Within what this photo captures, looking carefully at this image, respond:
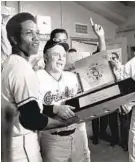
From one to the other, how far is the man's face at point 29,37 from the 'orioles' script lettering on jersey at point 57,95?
101mm

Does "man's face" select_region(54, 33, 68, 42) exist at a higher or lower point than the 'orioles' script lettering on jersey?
higher

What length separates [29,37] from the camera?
44 cm

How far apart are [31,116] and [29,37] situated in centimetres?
15

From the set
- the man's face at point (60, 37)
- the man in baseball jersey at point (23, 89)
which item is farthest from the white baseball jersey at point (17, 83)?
the man's face at point (60, 37)

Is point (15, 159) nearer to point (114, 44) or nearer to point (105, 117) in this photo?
point (105, 117)

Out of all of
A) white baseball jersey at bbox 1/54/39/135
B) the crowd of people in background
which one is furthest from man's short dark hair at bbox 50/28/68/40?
white baseball jersey at bbox 1/54/39/135

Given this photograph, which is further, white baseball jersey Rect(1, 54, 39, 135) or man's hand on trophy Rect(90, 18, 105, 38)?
man's hand on trophy Rect(90, 18, 105, 38)

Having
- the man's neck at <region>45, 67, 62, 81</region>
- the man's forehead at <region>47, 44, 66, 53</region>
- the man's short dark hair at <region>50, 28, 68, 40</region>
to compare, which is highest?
the man's short dark hair at <region>50, 28, 68, 40</region>

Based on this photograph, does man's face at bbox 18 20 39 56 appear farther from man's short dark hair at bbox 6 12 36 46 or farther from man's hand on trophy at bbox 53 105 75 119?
man's hand on trophy at bbox 53 105 75 119

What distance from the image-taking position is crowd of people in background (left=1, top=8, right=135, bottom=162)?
415 mm

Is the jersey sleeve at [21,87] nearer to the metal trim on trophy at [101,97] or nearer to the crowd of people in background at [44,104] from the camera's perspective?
the crowd of people in background at [44,104]

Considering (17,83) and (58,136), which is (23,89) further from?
(58,136)

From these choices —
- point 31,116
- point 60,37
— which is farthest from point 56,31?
point 31,116

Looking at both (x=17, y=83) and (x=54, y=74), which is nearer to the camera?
(x=17, y=83)
